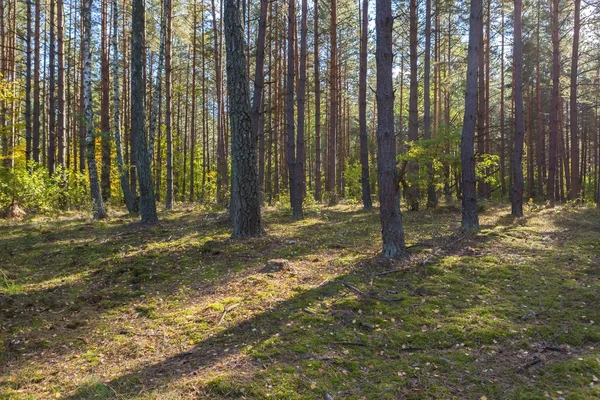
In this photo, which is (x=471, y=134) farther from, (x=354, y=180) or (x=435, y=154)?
(x=354, y=180)

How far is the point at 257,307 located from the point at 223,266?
206cm

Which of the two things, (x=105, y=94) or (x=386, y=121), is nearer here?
(x=386, y=121)

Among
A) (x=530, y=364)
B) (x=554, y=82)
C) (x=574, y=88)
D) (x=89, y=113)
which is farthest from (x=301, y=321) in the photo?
(x=574, y=88)

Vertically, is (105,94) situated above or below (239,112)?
above

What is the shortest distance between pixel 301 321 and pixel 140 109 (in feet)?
26.3

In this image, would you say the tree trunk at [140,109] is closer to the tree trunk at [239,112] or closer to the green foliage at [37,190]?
the tree trunk at [239,112]

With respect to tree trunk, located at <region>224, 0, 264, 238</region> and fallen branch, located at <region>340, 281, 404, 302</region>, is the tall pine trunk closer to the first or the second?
tree trunk, located at <region>224, 0, 264, 238</region>

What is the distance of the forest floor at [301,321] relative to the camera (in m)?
3.06

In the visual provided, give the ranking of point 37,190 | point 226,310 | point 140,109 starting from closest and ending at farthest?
point 226,310
point 140,109
point 37,190

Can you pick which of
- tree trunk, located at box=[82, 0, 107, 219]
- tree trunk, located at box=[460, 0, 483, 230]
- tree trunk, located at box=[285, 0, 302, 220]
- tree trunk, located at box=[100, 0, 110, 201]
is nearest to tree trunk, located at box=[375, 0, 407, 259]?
tree trunk, located at box=[460, 0, 483, 230]

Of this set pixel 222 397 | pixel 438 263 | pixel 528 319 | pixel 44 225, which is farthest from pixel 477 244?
pixel 44 225

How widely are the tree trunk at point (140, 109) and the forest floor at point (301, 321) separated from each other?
2425 millimetres

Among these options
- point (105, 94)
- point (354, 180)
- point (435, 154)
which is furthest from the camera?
point (354, 180)

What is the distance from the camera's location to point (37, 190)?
12719 millimetres
